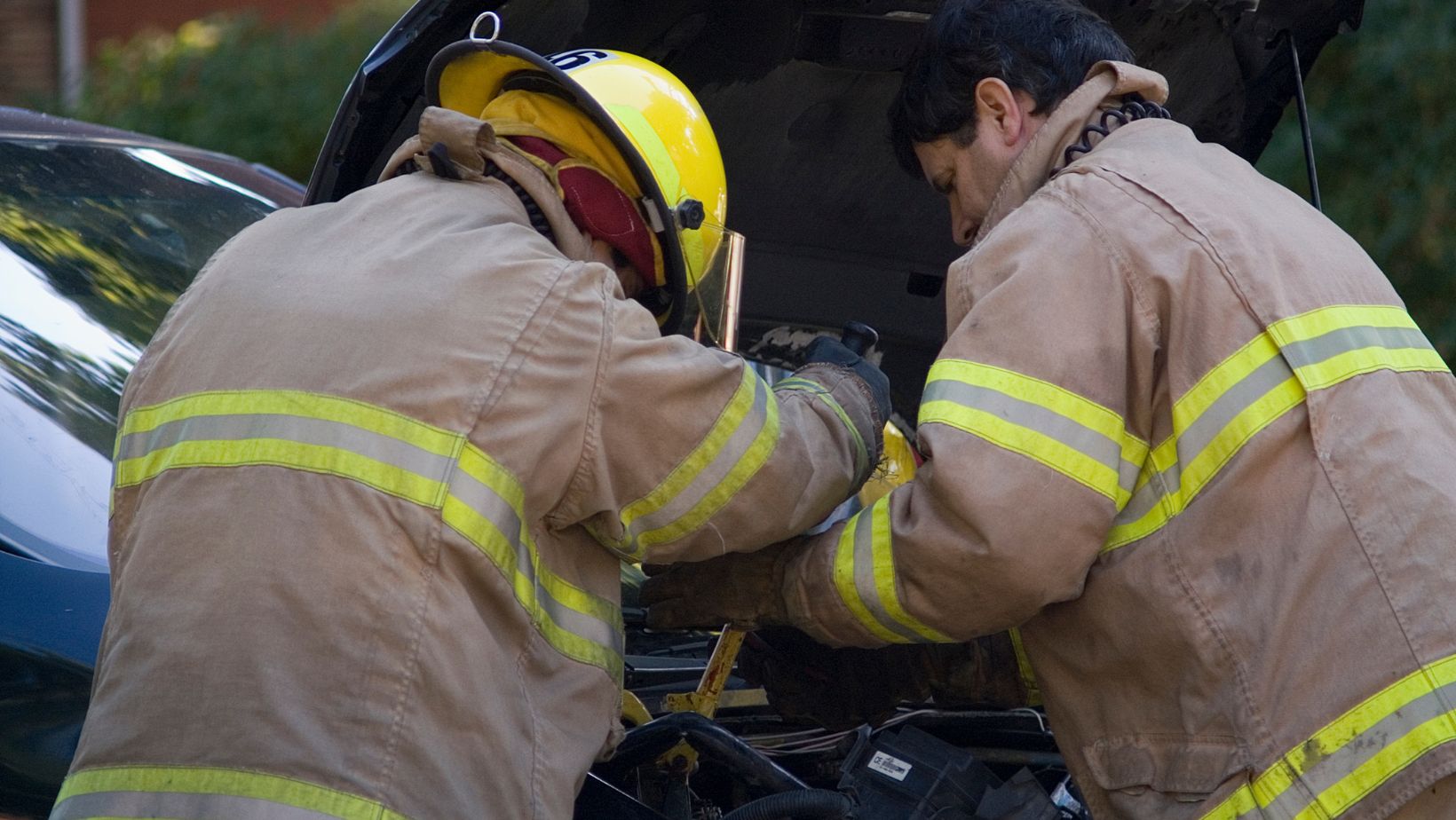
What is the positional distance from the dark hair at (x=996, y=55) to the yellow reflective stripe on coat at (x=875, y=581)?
25.1 inches

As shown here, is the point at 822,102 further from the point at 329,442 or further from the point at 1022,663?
the point at 329,442

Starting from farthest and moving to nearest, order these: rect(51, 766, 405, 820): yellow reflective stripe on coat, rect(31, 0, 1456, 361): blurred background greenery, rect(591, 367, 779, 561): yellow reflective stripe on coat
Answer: rect(31, 0, 1456, 361): blurred background greenery, rect(591, 367, 779, 561): yellow reflective stripe on coat, rect(51, 766, 405, 820): yellow reflective stripe on coat

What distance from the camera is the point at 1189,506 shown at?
1954mm

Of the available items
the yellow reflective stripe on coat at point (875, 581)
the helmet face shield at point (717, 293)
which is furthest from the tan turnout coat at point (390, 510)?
the helmet face shield at point (717, 293)

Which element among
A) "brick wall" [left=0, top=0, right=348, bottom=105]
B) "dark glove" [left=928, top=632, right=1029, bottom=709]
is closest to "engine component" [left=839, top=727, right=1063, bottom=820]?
"dark glove" [left=928, top=632, right=1029, bottom=709]

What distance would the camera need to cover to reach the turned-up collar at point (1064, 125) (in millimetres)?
2227

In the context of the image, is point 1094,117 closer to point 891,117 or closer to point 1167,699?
point 891,117

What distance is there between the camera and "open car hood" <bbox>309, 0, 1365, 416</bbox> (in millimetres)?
2531

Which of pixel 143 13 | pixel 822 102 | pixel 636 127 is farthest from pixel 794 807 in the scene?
pixel 143 13

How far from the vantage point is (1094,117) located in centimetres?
225

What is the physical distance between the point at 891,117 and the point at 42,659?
1.49 metres

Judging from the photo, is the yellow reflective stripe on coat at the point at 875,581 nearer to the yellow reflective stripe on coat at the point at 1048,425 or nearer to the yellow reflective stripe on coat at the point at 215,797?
the yellow reflective stripe on coat at the point at 1048,425

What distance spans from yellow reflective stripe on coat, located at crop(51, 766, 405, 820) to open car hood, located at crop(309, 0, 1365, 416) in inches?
41.8

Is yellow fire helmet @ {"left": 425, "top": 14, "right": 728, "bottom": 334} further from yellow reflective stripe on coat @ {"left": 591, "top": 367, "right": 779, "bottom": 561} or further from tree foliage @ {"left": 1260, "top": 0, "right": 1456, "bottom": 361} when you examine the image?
tree foliage @ {"left": 1260, "top": 0, "right": 1456, "bottom": 361}
